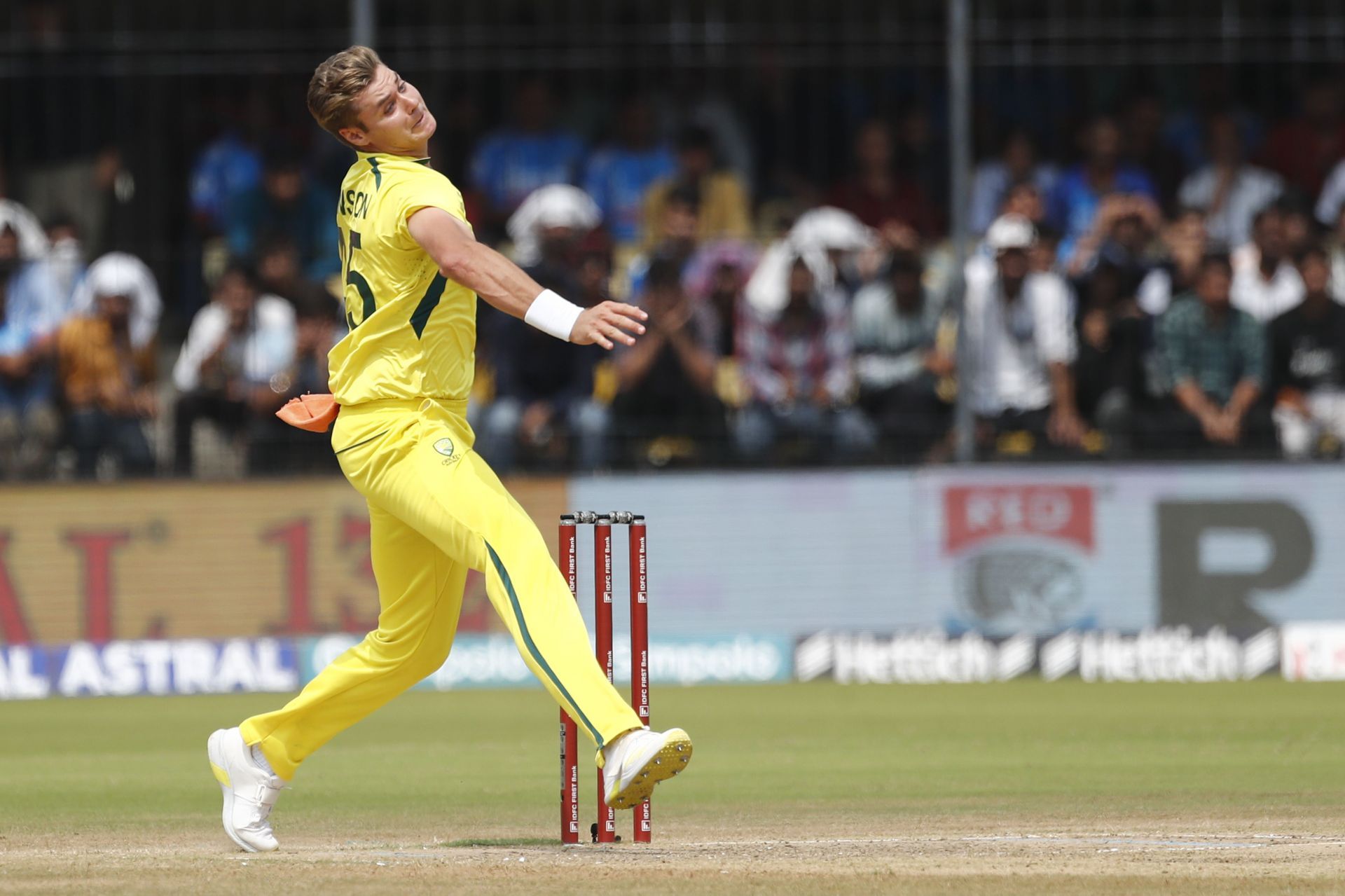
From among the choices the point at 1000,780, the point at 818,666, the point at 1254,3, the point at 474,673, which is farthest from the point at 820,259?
the point at 1000,780

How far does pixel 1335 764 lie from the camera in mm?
8141

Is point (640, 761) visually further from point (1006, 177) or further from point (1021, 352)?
point (1006, 177)

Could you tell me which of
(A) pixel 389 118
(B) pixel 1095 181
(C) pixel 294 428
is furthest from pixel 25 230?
(A) pixel 389 118

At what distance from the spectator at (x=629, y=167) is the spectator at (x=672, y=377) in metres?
1.32

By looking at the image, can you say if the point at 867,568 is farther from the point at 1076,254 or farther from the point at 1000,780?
the point at 1000,780

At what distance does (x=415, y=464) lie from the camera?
5.80 metres

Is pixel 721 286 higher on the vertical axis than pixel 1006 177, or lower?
lower

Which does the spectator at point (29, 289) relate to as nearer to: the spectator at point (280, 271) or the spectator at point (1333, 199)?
the spectator at point (280, 271)

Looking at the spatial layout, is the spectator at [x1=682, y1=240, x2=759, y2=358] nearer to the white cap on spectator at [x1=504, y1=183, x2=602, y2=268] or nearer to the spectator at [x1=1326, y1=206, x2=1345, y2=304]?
the white cap on spectator at [x1=504, y1=183, x2=602, y2=268]

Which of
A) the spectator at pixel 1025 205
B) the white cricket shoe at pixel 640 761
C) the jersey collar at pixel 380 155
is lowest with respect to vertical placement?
the white cricket shoe at pixel 640 761

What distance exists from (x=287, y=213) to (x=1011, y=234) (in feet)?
15.7

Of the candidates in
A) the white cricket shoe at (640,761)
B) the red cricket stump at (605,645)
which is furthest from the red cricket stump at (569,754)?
the white cricket shoe at (640,761)

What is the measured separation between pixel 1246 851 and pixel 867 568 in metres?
6.99

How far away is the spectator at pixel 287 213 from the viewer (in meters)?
13.9
